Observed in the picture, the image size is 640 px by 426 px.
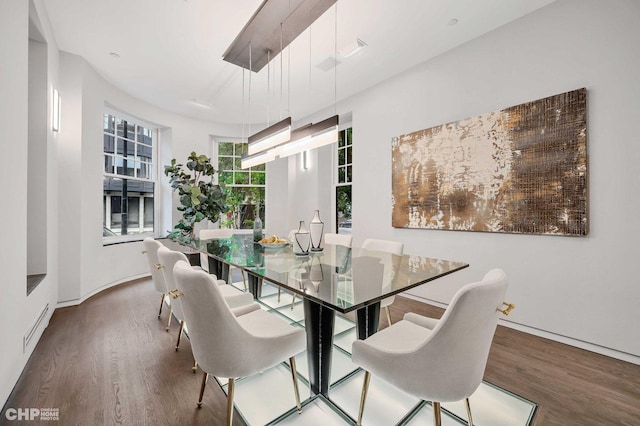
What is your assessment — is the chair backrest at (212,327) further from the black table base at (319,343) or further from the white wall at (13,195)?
the white wall at (13,195)

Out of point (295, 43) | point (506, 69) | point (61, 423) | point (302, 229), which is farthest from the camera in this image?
point (295, 43)

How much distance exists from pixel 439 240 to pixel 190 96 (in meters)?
4.16

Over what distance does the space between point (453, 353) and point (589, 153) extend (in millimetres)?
2257

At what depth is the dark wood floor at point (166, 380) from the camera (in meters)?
1.50

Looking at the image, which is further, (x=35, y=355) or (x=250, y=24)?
(x=250, y=24)

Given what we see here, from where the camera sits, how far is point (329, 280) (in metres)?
1.43

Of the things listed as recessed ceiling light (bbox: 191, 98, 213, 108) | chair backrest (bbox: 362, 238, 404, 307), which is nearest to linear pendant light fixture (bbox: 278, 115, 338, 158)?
chair backrest (bbox: 362, 238, 404, 307)

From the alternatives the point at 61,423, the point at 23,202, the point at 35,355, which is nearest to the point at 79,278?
the point at 35,355

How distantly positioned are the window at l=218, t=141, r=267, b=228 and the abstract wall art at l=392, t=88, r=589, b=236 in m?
3.32

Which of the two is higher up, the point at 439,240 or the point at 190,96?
the point at 190,96

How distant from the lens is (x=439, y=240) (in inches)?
124

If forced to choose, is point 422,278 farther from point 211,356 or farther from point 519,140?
point 519,140

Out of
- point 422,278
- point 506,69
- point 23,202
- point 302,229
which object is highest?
point 506,69

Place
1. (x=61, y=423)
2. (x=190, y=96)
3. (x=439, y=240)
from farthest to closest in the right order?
(x=190, y=96), (x=439, y=240), (x=61, y=423)
